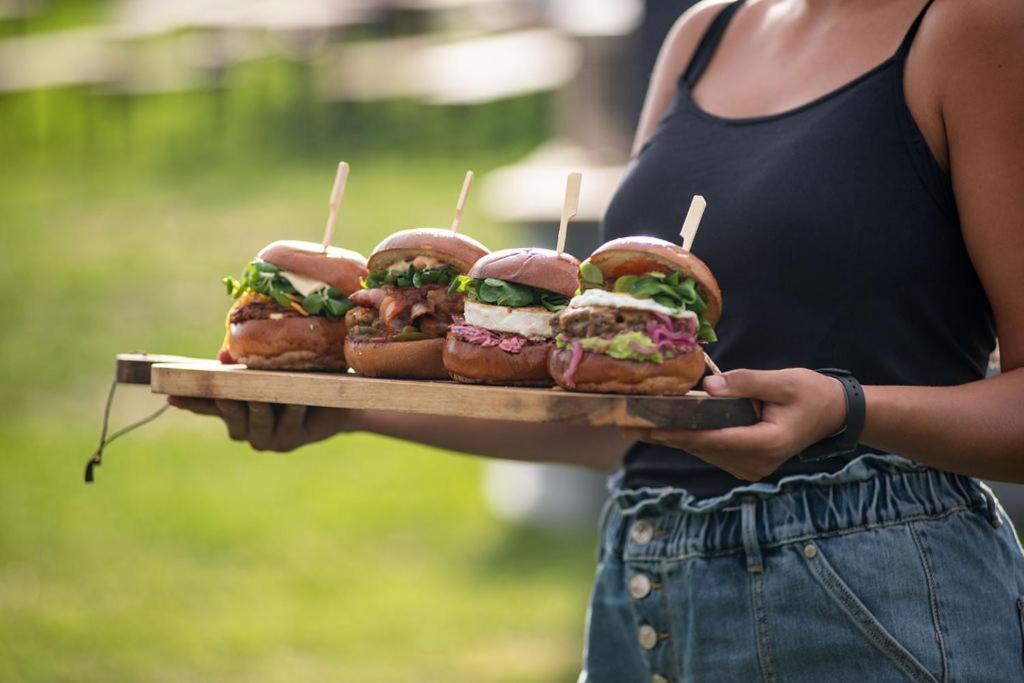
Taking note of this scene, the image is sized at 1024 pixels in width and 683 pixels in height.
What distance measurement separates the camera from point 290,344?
10.5 feet

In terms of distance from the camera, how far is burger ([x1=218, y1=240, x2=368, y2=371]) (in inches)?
126

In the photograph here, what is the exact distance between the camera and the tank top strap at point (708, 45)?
290 centimetres

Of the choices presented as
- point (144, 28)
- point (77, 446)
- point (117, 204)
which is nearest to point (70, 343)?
point (77, 446)

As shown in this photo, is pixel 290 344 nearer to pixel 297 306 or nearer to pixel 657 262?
pixel 297 306

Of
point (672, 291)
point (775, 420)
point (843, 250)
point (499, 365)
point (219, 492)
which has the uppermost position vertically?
point (843, 250)

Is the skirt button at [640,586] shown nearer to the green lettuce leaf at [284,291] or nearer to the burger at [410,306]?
the burger at [410,306]

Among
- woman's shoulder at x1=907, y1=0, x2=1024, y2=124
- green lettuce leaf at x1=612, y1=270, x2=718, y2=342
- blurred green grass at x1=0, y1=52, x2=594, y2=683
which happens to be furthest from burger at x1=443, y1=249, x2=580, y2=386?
blurred green grass at x1=0, y1=52, x2=594, y2=683

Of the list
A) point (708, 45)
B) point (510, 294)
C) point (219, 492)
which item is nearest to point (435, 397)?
point (510, 294)

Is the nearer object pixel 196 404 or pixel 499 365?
pixel 499 365

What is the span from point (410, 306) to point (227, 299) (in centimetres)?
1126

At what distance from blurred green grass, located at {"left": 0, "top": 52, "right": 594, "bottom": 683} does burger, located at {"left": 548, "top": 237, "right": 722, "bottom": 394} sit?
4572 mm

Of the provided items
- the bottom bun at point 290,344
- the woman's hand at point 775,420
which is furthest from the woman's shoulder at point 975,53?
the bottom bun at point 290,344

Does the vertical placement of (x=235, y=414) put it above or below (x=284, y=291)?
below

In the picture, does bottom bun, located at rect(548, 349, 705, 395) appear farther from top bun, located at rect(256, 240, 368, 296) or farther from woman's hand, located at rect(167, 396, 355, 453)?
top bun, located at rect(256, 240, 368, 296)
